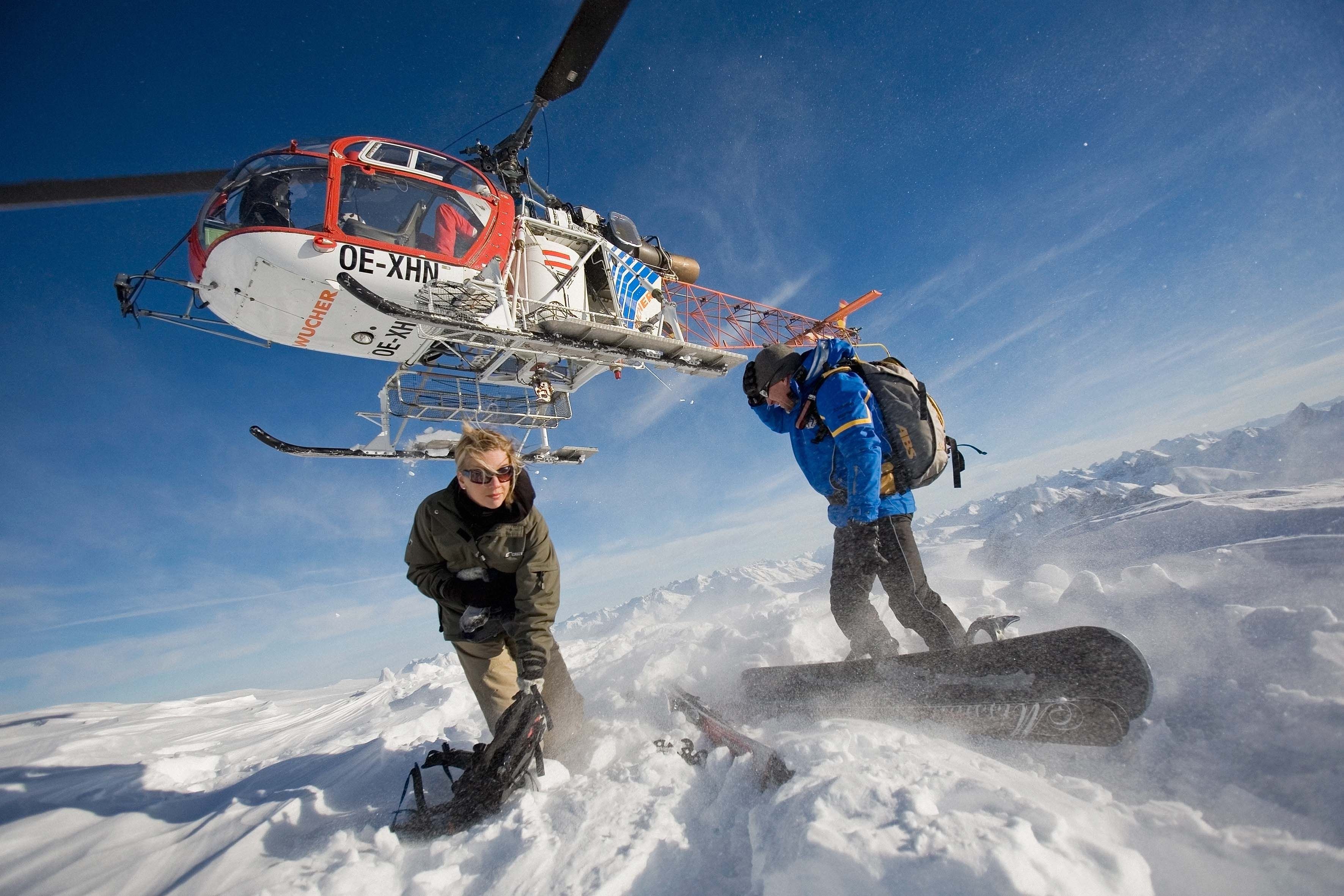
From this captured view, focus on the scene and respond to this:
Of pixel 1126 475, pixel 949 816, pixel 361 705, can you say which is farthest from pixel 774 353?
pixel 1126 475

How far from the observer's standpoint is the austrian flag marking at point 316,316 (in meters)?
4.71

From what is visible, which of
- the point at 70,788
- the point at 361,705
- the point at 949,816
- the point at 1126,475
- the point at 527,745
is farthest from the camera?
the point at 1126,475

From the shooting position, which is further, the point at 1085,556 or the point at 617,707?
the point at 1085,556

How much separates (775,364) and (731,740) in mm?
2101

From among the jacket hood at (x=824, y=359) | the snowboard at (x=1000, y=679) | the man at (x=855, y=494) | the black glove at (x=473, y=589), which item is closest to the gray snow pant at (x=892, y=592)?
the man at (x=855, y=494)

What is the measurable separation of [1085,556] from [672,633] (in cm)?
434

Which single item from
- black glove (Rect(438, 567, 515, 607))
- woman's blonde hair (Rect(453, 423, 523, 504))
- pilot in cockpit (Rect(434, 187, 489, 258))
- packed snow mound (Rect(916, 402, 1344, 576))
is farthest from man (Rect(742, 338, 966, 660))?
pilot in cockpit (Rect(434, 187, 489, 258))

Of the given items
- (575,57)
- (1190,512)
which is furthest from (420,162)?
(1190,512)

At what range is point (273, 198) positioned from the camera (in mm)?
4547

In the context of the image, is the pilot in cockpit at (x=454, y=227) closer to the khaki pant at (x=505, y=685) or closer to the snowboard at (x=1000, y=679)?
the khaki pant at (x=505, y=685)

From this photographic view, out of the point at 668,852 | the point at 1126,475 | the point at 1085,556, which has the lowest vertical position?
the point at 1126,475

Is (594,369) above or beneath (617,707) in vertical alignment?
above

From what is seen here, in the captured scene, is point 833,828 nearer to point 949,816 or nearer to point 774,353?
point 949,816

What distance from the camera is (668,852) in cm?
155
